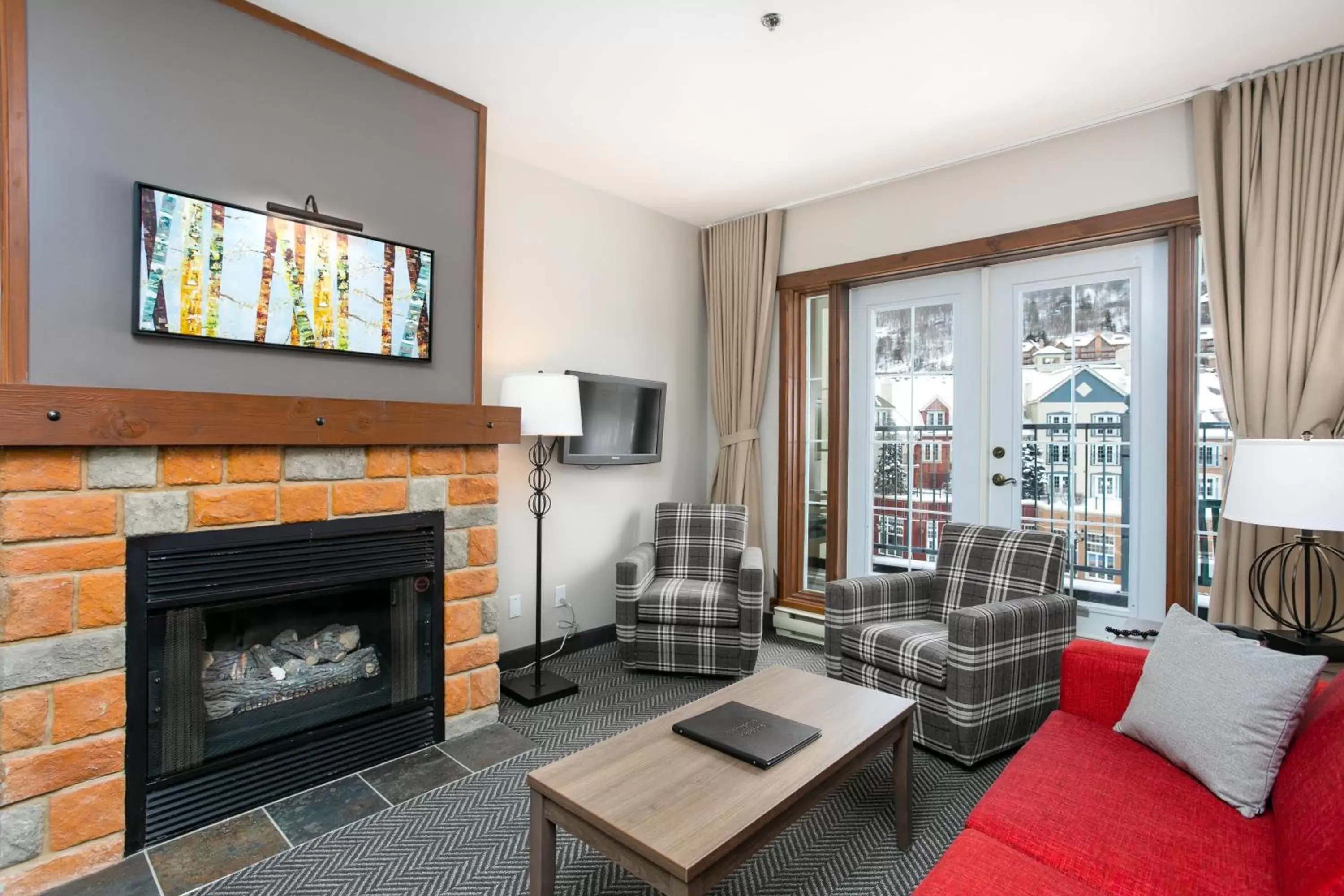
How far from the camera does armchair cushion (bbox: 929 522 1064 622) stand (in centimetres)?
281

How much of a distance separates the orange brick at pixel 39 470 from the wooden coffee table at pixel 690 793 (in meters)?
1.56

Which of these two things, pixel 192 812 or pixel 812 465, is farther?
pixel 812 465

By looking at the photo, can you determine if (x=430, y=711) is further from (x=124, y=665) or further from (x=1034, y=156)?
(x=1034, y=156)

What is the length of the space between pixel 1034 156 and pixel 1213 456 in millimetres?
1617

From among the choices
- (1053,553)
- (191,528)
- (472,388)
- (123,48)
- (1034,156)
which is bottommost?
(1053,553)

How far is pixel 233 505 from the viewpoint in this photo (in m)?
2.23

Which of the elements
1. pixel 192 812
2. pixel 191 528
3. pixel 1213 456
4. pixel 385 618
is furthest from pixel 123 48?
pixel 1213 456

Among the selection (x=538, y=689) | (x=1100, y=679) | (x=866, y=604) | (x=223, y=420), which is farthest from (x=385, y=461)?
(x=1100, y=679)

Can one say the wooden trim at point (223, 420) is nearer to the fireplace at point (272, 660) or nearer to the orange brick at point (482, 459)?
the orange brick at point (482, 459)

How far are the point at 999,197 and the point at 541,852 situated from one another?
11.5 ft

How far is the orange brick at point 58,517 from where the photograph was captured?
1836mm

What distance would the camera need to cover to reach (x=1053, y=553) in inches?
111

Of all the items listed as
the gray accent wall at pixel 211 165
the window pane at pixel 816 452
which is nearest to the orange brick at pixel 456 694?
the gray accent wall at pixel 211 165

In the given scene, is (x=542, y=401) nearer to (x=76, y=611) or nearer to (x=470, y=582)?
(x=470, y=582)
